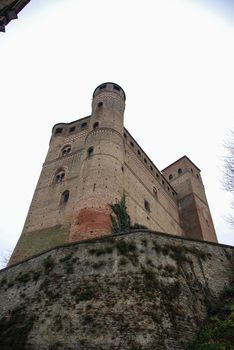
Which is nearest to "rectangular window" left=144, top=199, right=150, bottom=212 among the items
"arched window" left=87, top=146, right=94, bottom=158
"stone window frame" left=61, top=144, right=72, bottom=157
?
"arched window" left=87, top=146, right=94, bottom=158

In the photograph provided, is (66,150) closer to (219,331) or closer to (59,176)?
(59,176)

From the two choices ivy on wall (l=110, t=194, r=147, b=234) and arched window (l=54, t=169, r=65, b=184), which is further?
arched window (l=54, t=169, r=65, b=184)

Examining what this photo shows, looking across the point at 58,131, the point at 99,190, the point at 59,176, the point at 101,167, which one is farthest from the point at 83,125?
the point at 99,190

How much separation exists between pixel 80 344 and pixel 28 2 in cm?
1156

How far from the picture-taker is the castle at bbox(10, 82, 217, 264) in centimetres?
1650

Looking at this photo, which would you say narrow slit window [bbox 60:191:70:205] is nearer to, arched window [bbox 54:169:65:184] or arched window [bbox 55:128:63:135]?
arched window [bbox 54:169:65:184]

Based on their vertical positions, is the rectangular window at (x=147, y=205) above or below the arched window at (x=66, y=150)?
below

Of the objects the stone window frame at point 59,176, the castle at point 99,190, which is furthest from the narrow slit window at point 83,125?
the stone window frame at point 59,176

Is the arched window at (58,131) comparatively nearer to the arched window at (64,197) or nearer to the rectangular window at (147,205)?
the arched window at (64,197)

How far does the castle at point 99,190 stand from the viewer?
54.1 ft

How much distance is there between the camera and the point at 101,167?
1798 centimetres

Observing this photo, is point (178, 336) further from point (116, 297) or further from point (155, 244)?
point (155, 244)

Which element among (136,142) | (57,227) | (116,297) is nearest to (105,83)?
(136,142)

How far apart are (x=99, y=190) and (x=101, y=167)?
1898 millimetres
